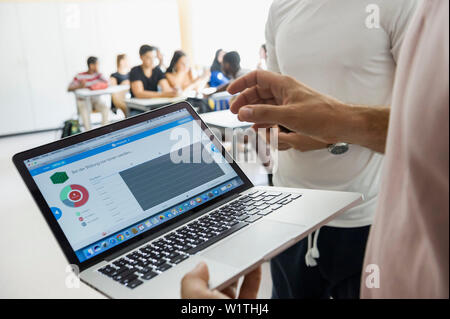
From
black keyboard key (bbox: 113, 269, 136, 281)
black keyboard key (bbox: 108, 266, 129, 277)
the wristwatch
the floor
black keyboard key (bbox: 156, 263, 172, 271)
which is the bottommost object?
A: the floor

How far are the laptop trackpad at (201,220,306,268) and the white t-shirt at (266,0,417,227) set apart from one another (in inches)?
15.5

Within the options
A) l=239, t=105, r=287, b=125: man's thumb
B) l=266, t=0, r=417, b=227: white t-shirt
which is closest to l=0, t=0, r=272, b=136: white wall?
l=266, t=0, r=417, b=227: white t-shirt

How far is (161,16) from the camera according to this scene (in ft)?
26.8

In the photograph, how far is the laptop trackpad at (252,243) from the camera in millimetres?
619

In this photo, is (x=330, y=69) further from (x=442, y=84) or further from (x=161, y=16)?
(x=161, y=16)

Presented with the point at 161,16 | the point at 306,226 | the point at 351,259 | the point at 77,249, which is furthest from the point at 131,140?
the point at 161,16

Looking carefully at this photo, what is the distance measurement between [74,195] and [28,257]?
2.24m

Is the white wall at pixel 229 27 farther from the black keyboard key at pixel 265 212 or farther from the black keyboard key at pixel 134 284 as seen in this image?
the black keyboard key at pixel 134 284

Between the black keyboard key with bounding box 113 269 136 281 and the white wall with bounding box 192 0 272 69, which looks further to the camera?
the white wall with bounding box 192 0 272 69

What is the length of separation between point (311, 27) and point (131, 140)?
54 centimetres

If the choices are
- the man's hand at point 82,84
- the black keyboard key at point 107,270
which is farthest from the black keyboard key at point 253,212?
the man's hand at point 82,84

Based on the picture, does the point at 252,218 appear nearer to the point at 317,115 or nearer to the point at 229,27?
the point at 317,115

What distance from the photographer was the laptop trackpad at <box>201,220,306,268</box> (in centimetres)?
62

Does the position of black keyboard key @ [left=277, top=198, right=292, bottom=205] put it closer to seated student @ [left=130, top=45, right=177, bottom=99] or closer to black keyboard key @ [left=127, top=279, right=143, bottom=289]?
black keyboard key @ [left=127, top=279, right=143, bottom=289]
